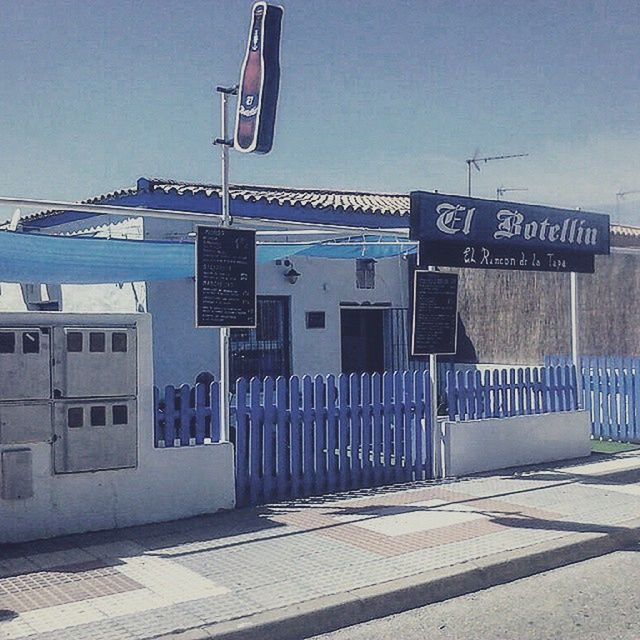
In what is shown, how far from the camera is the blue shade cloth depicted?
928 cm

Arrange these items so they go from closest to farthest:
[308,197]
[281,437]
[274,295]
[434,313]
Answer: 1. [281,437]
2. [434,313]
3. [274,295]
4. [308,197]

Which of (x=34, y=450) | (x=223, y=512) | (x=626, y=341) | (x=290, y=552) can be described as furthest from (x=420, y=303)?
(x=626, y=341)

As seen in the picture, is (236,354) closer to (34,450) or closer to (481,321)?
(481,321)

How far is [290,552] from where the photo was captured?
719 centimetres

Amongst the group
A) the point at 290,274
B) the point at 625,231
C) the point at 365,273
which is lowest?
the point at 290,274

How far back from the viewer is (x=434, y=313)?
1053cm

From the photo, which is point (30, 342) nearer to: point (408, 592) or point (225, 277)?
point (225, 277)

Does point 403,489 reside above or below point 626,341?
below

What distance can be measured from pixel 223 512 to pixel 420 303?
3409mm

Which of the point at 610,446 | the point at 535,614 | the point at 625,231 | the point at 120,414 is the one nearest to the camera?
the point at 535,614

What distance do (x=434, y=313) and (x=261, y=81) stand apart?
360 cm

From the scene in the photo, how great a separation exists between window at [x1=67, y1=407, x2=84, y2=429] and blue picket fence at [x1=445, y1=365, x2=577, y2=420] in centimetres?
442

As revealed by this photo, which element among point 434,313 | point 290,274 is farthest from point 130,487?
point 290,274

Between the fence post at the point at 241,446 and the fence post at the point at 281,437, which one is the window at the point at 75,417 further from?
the fence post at the point at 281,437
